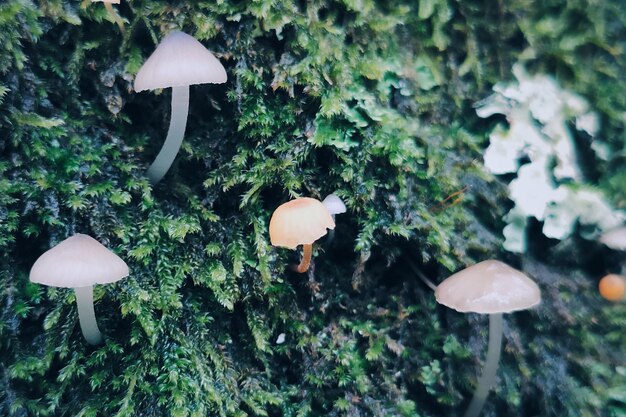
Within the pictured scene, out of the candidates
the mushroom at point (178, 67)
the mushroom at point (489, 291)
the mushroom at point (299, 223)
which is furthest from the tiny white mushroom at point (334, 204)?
the mushroom at point (178, 67)

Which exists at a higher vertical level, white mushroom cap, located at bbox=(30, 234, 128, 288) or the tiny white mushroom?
white mushroom cap, located at bbox=(30, 234, 128, 288)

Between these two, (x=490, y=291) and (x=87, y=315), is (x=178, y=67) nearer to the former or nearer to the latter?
(x=87, y=315)

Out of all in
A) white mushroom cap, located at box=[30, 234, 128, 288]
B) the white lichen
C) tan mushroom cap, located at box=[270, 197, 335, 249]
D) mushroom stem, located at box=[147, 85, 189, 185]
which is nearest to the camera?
white mushroom cap, located at box=[30, 234, 128, 288]

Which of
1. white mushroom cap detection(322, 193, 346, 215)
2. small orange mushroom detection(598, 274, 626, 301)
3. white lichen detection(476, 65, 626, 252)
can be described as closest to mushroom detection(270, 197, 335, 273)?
white mushroom cap detection(322, 193, 346, 215)

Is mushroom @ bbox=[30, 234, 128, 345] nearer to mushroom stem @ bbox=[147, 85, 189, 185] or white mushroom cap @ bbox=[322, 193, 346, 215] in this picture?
mushroom stem @ bbox=[147, 85, 189, 185]

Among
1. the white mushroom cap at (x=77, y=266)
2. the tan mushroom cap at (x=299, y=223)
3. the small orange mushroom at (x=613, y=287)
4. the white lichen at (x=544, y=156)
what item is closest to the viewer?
the white mushroom cap at (x=77, y=266)

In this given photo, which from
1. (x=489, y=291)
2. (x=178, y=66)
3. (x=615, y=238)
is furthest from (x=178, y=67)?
(x=615, y=238)

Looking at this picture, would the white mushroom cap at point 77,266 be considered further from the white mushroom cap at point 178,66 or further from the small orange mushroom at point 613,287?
the small orange mushroom at point 613,287

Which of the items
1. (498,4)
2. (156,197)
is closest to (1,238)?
(156,197)

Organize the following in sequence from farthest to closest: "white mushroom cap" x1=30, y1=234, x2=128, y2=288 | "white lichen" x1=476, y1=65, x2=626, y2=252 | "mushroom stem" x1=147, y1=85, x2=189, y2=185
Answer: "white lichen" x1=476, y1=65, x2=626, y2=252, "mushroom stem" x1=147, y1=85, x2=189, y2=185, "white mushroom cap" x1=30, y1=234, x2=128, y2=288
